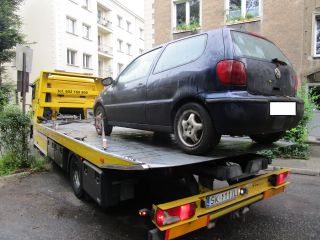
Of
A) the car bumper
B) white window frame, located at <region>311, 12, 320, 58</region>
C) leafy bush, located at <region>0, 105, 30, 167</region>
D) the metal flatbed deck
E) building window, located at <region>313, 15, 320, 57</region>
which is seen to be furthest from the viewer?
building window, located at <region>313, 15, 320, 57</region>

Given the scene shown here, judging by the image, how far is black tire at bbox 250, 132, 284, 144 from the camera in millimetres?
4168

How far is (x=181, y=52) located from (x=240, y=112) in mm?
1233

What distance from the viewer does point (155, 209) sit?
285 centimetres

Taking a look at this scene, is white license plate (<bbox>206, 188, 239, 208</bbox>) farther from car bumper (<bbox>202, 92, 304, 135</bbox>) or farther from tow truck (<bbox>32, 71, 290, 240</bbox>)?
car bumper (<bbox>202, 92, 304, 135</bbox>)

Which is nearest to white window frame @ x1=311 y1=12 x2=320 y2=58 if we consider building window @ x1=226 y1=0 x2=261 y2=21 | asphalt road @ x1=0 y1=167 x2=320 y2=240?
building window @ x1=226 y1=0 x2=261 y2=21

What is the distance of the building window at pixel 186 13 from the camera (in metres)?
14.4

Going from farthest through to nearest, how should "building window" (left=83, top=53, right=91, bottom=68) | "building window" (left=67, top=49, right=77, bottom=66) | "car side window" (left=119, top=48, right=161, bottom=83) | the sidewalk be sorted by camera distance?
1. "building window" (left=83, top=53, right=91, bottom=68)
2. "building window" (left=67, top=49, right=77, bottom=66)
3. the sidewalk
4. "car side window" (left=119, top=48, right=161, bottom=83)

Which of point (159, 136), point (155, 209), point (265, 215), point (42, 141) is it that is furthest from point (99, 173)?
point (42, 141)

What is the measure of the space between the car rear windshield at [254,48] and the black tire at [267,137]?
99cm

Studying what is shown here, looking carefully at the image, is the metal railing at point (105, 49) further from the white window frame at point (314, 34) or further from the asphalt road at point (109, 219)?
the asphalt road at point (109, 219)

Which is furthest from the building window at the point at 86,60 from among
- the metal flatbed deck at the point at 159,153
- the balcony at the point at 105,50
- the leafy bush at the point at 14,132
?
the metal flatbed deck at the point at 159,153

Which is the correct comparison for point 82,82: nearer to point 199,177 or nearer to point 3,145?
point 3,145

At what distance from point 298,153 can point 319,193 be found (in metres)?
2.88

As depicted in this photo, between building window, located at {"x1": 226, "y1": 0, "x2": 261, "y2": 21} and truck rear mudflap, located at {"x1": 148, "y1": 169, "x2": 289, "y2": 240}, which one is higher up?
building window, located at {"x1": 226, "y1": 0, "x2": 261, "y2": 21}
